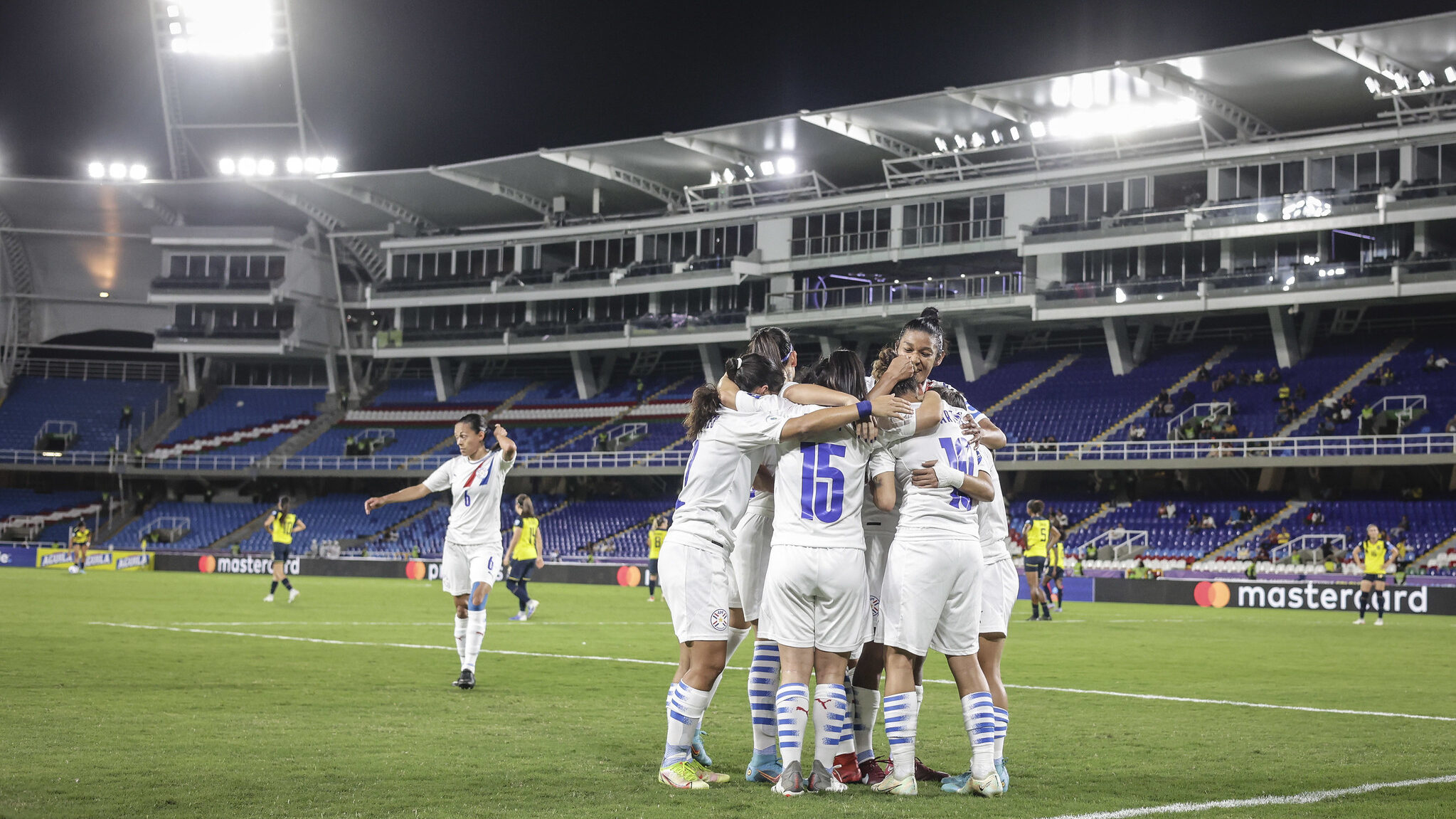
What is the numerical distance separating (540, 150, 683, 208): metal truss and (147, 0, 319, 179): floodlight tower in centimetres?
1557

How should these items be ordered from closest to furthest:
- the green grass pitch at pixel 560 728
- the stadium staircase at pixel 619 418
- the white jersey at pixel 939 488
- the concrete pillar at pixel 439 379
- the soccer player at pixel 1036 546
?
the green grass pitch at pixel 560 728 < the white jersey at pixel 939 488 < the soccer player at pixel 1036 546 < the stadium staircase at pixel 619 418 < the concrete pillar at pixel 439 379

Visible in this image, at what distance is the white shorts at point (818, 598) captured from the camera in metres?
7.77

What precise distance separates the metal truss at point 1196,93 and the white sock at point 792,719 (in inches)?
1820

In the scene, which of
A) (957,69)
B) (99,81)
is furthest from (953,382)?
(99,81)

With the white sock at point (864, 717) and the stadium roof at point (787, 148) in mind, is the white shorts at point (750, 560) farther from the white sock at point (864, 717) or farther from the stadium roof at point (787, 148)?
the stadium roof at point (787, 148)

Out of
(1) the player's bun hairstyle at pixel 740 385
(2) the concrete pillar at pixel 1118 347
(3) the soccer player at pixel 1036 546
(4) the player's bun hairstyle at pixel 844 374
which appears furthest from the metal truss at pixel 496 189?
(4) the player's bun hairstyle at pixel 844 374

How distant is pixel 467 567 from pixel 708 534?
20.4 ft

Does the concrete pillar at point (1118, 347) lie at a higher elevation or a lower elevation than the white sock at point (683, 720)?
higher

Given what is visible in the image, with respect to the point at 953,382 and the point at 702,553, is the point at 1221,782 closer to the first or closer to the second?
the point at 702,553

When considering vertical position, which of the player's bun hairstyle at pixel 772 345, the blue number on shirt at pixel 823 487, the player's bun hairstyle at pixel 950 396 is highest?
the player's bun hairstyle at pixel 772 345

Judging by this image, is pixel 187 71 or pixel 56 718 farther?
pixel 187 71

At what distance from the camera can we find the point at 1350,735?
10711 millimetres

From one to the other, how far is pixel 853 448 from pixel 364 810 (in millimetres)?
3355

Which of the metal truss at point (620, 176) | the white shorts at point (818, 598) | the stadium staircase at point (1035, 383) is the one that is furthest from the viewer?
the metal truss at point (620, 176)
